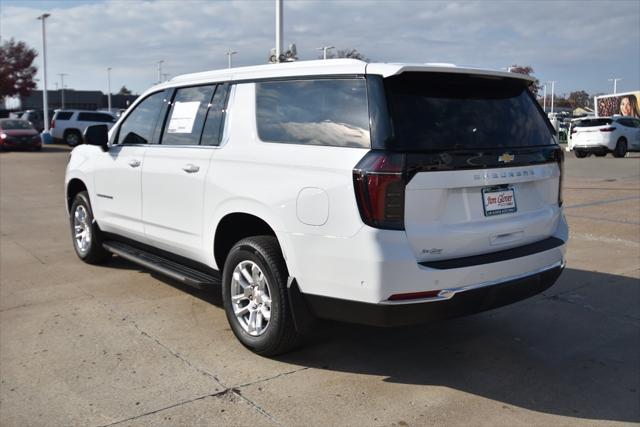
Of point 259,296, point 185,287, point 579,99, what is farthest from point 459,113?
point 579,99

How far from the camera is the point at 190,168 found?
4.83 meters

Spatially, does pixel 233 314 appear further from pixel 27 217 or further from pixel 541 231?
pixel 27 217

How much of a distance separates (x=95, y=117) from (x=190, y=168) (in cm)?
2918

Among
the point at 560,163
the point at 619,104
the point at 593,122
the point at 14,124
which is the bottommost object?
the point at 560,163

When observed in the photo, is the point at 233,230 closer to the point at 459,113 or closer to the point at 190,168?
the point at 190,168

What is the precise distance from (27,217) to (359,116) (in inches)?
328

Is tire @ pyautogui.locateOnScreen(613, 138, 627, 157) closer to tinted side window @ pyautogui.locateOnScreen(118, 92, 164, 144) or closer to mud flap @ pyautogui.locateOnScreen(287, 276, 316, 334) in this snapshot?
tinted side window @ pyautogui.locateOnScreen(118, 92, 164, 144)

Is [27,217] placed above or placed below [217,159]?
below

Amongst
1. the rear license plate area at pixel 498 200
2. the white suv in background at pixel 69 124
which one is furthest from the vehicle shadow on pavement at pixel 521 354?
the white suv in background at pixel 69 124

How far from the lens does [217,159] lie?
15.0 feet

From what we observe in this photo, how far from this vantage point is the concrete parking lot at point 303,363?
141 inches

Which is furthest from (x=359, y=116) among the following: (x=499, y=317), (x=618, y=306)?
(x=618, y=306)

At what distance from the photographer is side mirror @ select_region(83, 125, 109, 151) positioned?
236 inches

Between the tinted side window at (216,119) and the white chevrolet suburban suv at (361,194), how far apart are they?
0.5 inches
